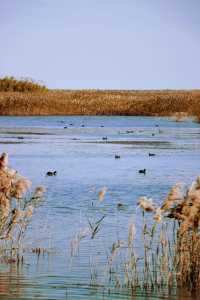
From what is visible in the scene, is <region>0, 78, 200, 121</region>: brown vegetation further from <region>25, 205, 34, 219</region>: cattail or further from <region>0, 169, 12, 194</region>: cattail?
<region>0, 169, 12, 194</region>: cattail

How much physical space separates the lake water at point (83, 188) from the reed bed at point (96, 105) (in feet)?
58.4

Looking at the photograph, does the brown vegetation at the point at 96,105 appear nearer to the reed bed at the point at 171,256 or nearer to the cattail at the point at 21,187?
the reed bed at the point at 171,256

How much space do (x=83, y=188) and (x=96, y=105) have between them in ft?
147

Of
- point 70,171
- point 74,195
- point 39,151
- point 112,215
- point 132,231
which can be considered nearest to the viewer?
point 132,231

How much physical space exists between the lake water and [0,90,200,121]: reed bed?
58.4 feet

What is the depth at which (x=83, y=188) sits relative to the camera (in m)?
17.9

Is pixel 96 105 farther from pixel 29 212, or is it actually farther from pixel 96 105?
pixel 29 212

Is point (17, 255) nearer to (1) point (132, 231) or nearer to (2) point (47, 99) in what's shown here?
(1) point (132, 231)

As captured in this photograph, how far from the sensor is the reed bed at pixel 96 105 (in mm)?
61344

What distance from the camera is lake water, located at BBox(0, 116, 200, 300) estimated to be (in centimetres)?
923

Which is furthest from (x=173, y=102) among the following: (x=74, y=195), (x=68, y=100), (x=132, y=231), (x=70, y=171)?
(x=132, y=231)

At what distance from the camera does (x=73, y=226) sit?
1267 centimetres

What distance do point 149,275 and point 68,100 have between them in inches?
2141

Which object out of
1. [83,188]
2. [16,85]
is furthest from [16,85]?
[83,188]
